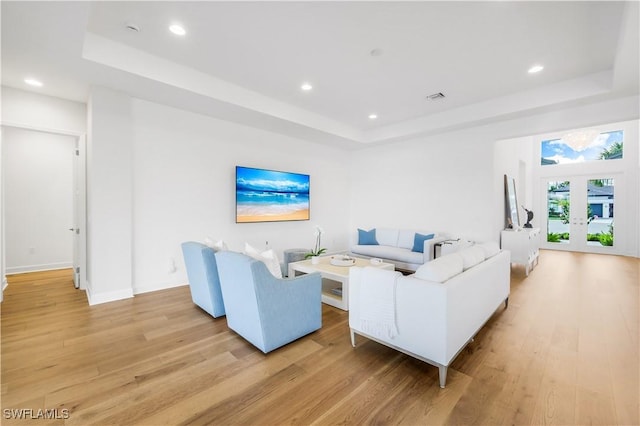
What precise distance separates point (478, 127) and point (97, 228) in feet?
20.0

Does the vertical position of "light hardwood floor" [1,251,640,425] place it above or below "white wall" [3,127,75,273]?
below

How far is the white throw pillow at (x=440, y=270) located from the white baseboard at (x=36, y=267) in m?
6.62

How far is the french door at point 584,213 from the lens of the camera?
23.7ft

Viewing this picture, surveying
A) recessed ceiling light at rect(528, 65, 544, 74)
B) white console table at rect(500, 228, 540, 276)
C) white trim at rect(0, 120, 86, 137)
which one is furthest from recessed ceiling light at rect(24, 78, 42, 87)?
white console table at rect(500, 228, 540, 276)

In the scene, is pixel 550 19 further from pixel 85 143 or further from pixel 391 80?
pixel 85 143

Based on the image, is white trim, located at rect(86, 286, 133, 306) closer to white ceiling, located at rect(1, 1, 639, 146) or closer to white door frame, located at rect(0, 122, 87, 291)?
white door frame, located at rect(0, 122, 87, 291)

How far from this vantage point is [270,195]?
5254mm

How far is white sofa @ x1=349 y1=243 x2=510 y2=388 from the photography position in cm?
191

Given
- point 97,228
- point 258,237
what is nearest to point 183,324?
point 97,228

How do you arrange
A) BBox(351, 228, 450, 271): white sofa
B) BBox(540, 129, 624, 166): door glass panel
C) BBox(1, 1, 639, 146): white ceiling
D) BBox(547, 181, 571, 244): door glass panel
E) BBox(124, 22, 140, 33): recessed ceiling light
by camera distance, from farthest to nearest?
BBox(547, 181, 571, 244): door glass panel
BBox(540, 129, 624, 166): door glass panel
BBox(351, 228, 450, 271): white sofa
BBox(124, 22, 140, 33): recessed ceiling light
BBox(1, 1, 639, 146): white ceiling

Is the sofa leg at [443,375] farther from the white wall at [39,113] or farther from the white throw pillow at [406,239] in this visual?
the white wall at [39,113]

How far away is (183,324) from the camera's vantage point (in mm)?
2920

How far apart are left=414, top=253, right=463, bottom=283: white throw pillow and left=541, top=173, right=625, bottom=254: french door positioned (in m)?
8.19

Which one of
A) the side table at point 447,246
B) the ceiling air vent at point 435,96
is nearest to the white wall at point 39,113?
the ceiling air vent at point 435,96
